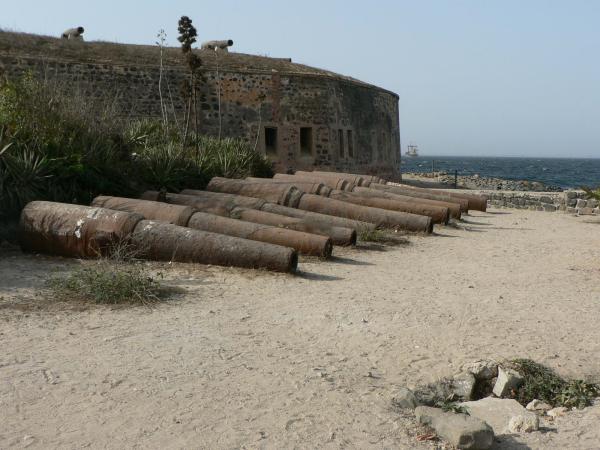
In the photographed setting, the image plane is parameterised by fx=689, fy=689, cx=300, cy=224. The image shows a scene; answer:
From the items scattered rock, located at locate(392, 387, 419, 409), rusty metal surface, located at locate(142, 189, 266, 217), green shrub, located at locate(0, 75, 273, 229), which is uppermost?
green shrub, located at locate(0, 75, 273, 229)

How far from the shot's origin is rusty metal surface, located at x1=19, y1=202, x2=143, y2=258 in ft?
24.7

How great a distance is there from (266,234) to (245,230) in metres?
0.26

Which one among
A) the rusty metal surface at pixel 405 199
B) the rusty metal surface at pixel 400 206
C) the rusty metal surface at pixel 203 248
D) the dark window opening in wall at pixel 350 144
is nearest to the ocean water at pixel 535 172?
the dark window opening in wall at pixel 350 144

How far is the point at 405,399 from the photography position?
13.4ft

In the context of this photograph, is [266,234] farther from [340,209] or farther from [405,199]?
[405,199]

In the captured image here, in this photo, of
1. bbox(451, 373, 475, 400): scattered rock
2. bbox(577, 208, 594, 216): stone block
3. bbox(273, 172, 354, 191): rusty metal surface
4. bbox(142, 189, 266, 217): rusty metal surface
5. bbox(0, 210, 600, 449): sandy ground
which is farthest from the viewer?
bbox(577, 208, 594, 216): stone block

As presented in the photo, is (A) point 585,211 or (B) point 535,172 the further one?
(B) point 535,172

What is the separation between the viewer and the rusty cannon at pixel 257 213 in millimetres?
9250

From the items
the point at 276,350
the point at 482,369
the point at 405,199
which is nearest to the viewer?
the point at 482,369

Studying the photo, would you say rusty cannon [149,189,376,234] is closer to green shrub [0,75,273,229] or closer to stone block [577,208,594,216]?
green shrub [0,75,273,229]

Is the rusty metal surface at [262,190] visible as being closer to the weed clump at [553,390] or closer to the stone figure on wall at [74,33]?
the weed clump at [553,390]

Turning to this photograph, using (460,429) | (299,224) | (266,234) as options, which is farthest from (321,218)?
(460,429)

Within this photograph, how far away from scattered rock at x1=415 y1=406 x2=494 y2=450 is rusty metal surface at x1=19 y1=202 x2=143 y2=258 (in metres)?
4.65

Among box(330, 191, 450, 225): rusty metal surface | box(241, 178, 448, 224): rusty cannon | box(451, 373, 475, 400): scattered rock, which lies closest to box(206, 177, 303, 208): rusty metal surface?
box(241, 178, 448, 224): rusty cannon
